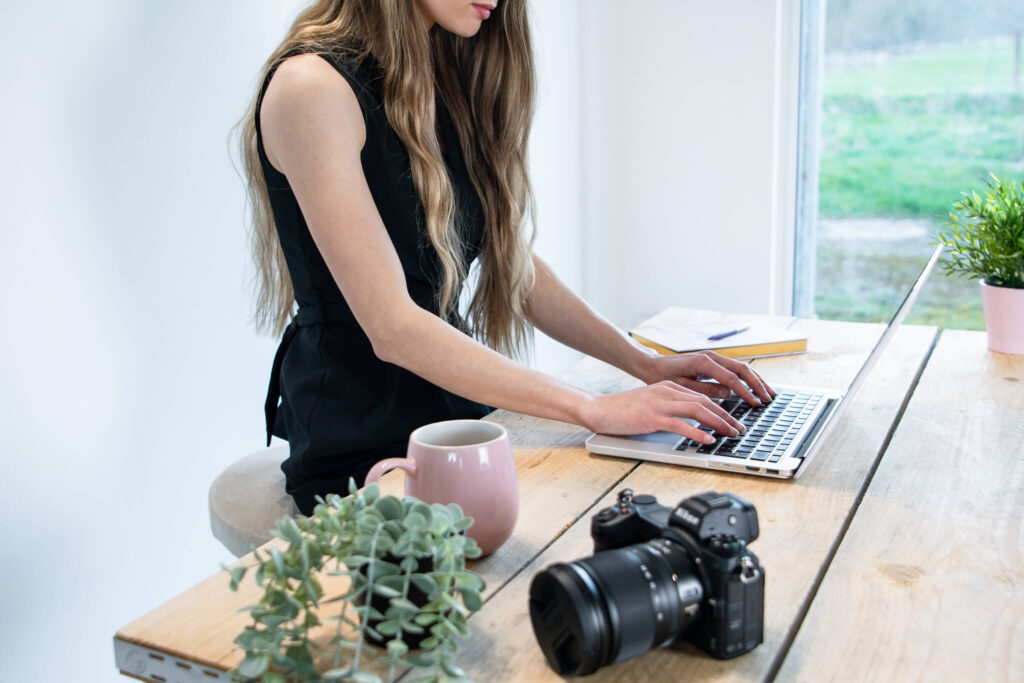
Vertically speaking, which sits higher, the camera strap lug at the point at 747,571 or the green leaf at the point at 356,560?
the green leaf at the point at 356,560

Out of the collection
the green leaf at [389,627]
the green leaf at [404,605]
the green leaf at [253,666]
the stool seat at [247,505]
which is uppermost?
the green leaf at [404,605]

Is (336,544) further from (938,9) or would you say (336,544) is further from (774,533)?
(938,9)

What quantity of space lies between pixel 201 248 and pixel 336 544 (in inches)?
49.2

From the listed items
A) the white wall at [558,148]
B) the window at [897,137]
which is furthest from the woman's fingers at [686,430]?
the window at [897,137]

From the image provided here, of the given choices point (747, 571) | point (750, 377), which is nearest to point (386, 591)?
point (747, 571)

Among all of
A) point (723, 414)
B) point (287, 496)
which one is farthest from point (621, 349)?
point (287, 496)

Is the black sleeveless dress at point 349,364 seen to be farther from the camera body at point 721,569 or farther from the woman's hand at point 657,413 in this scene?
the camera body at point 721,569

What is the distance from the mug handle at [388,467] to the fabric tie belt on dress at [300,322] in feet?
1.82

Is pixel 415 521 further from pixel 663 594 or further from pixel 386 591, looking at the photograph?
pixel 663 594

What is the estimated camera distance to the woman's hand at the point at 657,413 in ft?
3.45

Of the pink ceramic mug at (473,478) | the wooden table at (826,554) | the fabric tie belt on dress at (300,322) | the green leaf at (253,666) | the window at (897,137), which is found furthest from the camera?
the window at (897,137)

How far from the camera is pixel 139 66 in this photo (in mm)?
1594

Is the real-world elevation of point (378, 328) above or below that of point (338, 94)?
below

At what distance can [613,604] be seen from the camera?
611 millimetres
